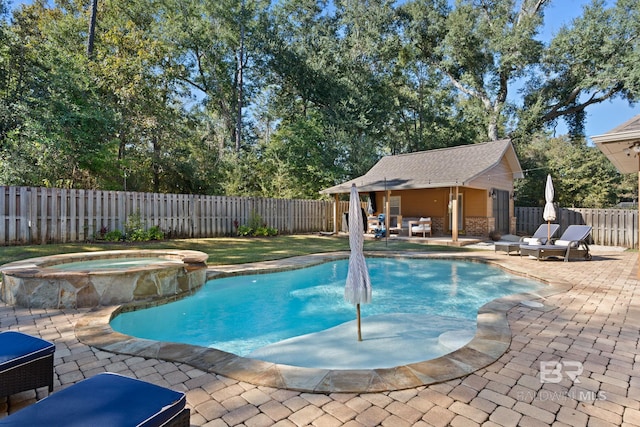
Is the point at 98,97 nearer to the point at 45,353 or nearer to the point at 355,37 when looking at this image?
the point at 45,353

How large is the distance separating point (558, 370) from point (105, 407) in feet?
11.3

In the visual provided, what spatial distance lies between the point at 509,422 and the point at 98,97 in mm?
18513

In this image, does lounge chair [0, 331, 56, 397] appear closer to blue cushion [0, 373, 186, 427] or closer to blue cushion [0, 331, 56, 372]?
blue cushion [0, 331, 56, 372]

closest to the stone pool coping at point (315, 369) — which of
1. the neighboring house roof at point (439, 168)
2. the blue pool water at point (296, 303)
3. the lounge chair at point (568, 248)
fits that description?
the blue pool water at point (296, 303)

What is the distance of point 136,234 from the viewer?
37.6 feet

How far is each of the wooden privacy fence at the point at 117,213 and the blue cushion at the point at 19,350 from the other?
9.52 m

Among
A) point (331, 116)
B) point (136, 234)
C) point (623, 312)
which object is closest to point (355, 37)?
point (331, 116)

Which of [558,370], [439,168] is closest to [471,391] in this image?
[558,370]

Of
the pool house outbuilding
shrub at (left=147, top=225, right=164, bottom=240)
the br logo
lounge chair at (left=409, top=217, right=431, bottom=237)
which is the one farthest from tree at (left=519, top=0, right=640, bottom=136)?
the br logo

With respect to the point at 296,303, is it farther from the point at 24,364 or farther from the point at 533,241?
the point at 533,241

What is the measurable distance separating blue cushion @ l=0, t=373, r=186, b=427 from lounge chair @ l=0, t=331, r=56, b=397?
29.7 inches

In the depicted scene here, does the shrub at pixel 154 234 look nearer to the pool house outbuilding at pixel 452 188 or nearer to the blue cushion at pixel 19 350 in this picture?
the pool house outbuilding at pixel 452 188

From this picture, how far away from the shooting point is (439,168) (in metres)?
16.1

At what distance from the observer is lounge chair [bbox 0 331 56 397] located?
226 cm
